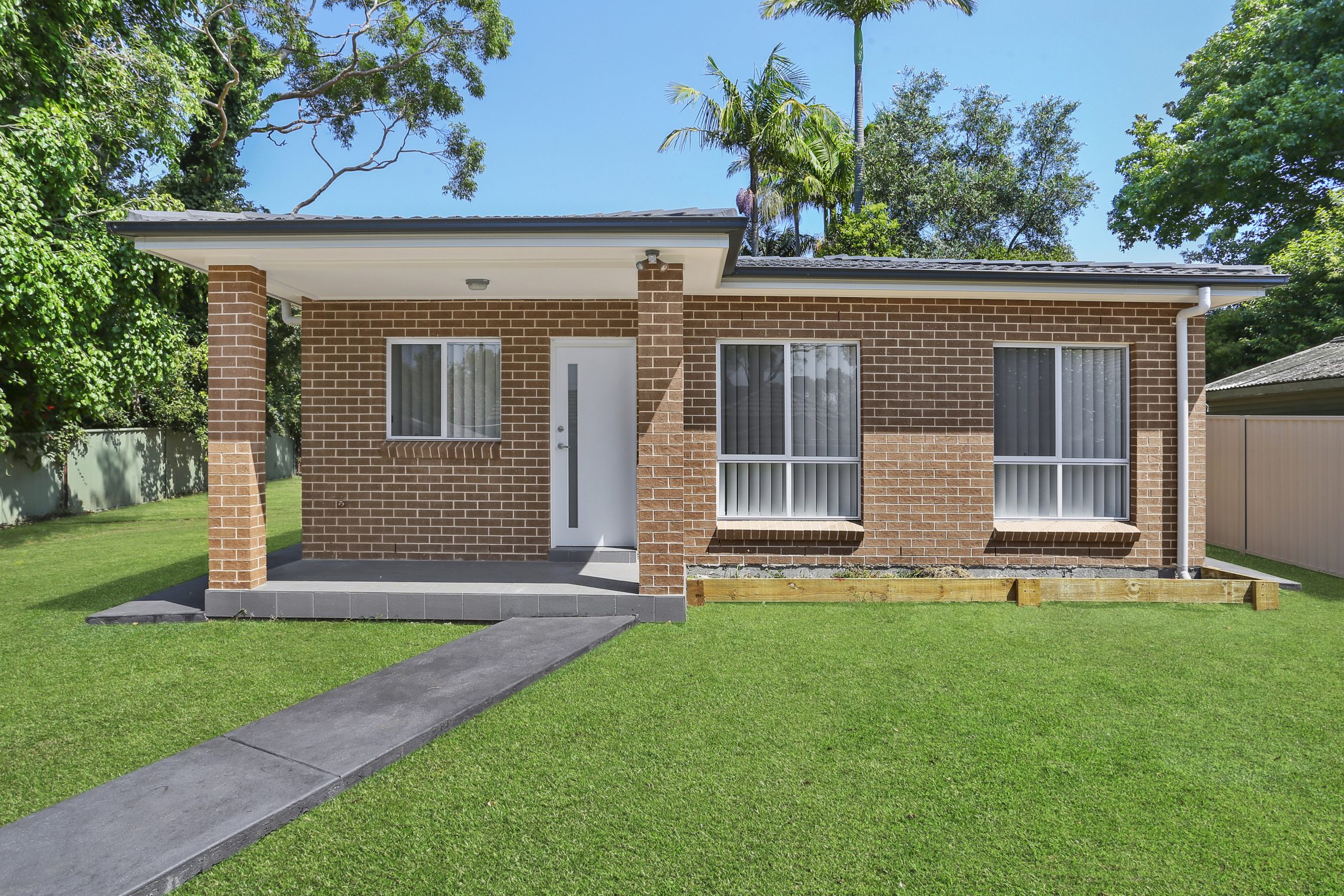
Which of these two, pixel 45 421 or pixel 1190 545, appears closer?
pixel 1190 545

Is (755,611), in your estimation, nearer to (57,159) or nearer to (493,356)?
(493,356)

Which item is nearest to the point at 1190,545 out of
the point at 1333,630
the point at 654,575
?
the point at 1333,630

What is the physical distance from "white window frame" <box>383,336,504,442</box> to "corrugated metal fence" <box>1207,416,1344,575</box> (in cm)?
923

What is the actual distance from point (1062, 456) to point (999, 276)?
7.31 ft

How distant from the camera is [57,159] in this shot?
10.4 metres

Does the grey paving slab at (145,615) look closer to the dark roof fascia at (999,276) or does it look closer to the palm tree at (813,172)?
the dark roof fascia at (999,276)

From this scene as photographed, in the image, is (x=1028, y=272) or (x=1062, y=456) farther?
(x=1062, y=456)

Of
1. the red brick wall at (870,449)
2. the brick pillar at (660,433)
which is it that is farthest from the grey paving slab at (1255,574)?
the brick pillar at (660,433)

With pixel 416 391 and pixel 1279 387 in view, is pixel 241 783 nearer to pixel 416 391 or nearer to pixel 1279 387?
pixel 416 391

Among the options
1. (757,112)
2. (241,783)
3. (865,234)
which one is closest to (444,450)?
(241,783)

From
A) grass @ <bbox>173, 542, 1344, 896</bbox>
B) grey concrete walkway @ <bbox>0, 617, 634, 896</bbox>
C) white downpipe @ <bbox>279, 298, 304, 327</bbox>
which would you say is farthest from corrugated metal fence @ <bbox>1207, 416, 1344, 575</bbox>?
white downpipe @ <bbox>279, 298, 304, 327</bbox>

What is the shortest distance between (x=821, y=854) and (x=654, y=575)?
3473 millimetres

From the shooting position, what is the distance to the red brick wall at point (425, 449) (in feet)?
26.9

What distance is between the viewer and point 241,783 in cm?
344
